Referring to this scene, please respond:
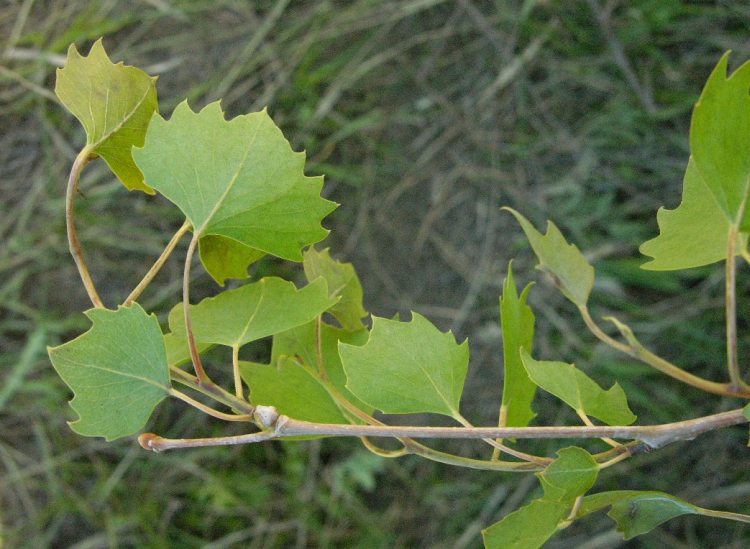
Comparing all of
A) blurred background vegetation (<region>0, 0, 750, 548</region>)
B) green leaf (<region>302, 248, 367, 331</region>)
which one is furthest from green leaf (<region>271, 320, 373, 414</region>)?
blurred background vegetation (<region>0, 0, 750, 548</region>)

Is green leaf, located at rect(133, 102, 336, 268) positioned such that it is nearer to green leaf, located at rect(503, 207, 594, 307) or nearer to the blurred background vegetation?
green leaf, located at rect(503, 207, 594, 307)

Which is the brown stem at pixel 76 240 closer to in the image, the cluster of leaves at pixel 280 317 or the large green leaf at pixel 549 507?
the cluster of leaves at pixel 280 317

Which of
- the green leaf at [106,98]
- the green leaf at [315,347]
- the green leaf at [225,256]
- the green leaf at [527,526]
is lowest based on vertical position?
the green leaf at [527,526]

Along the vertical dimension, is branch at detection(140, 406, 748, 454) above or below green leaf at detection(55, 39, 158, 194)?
below

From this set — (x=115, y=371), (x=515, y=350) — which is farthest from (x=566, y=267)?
(x=115, y=371)

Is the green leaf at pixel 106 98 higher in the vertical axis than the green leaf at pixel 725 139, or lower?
higher

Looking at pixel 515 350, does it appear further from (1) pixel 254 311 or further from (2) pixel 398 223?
(2) pixel 398 223

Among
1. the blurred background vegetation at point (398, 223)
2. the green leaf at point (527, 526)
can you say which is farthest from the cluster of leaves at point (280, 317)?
the blurred background vegetation at point (398, 223)
